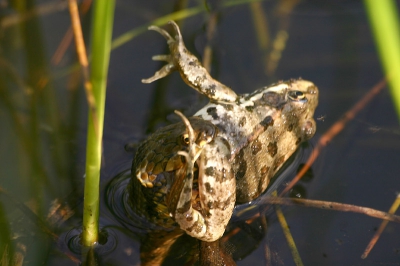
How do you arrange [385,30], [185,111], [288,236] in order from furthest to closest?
[185,111] < [288,236] < [385,30]

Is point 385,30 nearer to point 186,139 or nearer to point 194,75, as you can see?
point 186,139

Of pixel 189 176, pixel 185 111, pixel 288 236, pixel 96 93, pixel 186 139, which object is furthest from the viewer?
pixel 185 111

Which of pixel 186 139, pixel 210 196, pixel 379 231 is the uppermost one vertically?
pixel 186 139

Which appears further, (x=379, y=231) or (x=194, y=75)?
(x=194, y=75)

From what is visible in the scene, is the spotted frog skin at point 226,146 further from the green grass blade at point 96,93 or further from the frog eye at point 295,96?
the green grass blade at point 96,93

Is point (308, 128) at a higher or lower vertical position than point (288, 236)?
higher

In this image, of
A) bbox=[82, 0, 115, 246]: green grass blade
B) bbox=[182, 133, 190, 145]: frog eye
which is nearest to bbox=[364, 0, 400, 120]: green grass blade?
bbox=[82, 0, 115, 246]: green grass blade

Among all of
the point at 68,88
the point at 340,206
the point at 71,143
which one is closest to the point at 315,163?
the point at 340,206

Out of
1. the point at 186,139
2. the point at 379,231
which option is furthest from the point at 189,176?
the point at 379,231

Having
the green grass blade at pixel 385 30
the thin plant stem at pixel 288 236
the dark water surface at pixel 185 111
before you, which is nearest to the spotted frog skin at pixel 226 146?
the thin plant stem at pixel 288 236
